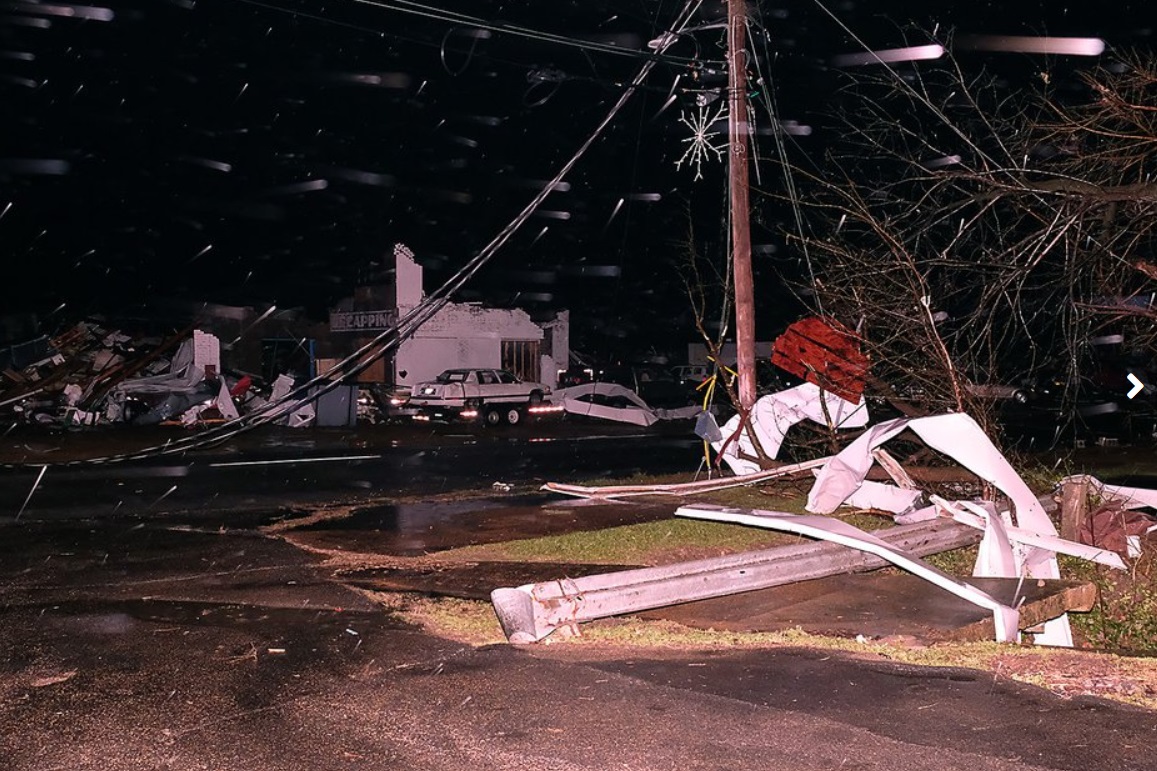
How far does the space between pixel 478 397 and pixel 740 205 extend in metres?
17.7

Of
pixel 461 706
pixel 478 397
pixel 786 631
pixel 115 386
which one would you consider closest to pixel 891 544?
pixel 786 631

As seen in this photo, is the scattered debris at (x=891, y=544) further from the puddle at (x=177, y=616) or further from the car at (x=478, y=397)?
the car at (x=478, y=397)

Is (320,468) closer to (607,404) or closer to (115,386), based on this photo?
(115,386)

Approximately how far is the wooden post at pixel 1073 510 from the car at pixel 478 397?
23326 millimetres

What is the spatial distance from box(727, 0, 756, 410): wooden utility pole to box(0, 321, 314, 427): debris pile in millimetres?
18249

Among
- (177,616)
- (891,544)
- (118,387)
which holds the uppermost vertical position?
(118,387)

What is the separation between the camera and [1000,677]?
6285 millimetres

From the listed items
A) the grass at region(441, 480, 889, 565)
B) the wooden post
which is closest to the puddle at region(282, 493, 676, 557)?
the grass at region(441, 480, 889, 565)

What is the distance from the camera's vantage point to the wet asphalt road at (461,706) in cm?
507

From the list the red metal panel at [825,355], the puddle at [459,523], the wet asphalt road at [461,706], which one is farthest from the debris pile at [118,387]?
the wet asphalt road at [461,706]

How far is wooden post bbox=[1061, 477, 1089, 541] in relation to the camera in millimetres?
10031

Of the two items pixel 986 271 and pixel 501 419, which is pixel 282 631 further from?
pixel 501 419

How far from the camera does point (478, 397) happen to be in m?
32.3

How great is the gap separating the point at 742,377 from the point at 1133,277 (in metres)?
5.89
